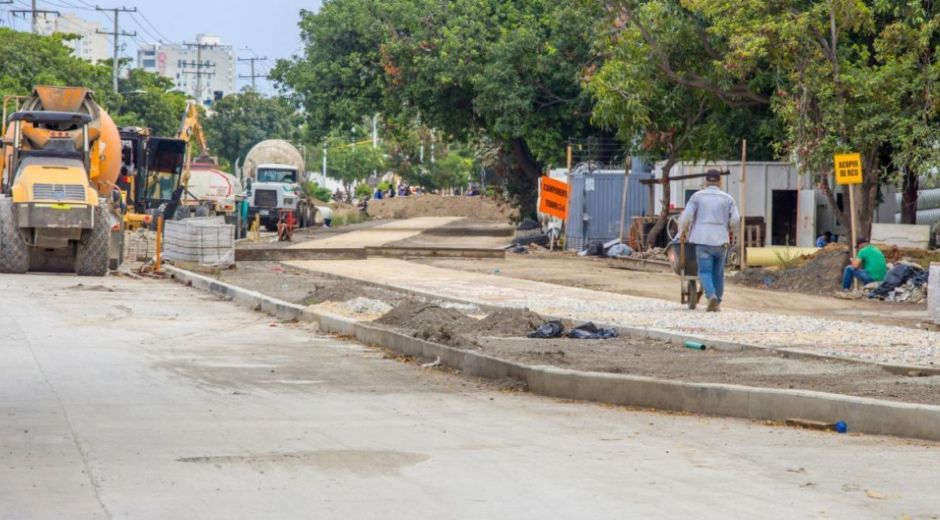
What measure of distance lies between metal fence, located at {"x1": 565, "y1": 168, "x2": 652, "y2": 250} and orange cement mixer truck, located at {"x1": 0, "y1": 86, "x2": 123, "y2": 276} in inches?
558

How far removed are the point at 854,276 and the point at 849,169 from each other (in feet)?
8.65

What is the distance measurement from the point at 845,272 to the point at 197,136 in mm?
27701

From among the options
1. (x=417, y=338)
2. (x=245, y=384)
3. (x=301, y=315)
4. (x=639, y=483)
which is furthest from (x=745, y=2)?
(x=639, y=483)

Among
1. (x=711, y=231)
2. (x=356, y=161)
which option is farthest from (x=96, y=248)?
(x=356, y=161)

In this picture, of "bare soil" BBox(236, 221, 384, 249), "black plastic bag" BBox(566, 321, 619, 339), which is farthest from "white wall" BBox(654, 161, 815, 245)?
"black plastic bag" BBox(566, 321, 619, 339)

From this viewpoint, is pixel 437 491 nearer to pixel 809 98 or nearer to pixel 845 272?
pixel 845 272

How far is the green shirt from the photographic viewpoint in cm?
2580

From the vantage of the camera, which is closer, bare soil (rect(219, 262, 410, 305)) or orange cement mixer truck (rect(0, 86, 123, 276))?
bare soil (rect(219, 262, 410, 305))

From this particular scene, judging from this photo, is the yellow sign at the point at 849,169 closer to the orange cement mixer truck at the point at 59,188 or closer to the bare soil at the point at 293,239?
the orange cement mixer truck at the point at 59,188

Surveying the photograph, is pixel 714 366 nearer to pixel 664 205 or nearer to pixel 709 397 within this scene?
pixel 709 397

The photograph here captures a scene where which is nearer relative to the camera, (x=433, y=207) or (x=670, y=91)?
(x=670, y=91)

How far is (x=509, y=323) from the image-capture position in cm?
1653

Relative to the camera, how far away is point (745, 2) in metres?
29.2

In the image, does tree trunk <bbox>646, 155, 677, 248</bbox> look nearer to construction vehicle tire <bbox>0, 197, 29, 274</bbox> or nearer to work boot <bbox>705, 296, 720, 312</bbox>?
construction vehicle tire <bbox>0, 197, 29, 274</bbox>
